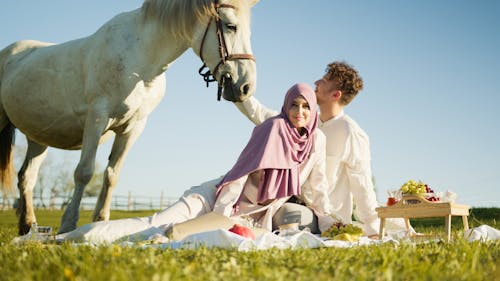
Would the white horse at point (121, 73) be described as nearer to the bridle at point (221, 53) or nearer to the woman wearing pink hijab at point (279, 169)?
the bridle at point (221, 53)

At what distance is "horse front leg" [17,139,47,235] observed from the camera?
722 cm

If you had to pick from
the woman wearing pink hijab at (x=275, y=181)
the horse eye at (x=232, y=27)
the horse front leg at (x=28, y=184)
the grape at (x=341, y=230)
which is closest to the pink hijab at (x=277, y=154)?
the woman wearing pink hijab at (x=275, y=181)

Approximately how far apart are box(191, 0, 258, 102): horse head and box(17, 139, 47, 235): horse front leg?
12.5 feet

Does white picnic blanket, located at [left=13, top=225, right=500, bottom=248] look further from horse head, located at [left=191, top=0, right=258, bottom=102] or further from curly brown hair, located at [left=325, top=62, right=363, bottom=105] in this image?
curly brown hair, located at [left=325, top=62, right=363, bottom=105]

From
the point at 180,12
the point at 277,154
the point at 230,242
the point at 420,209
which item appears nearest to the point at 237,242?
the point at 230,242

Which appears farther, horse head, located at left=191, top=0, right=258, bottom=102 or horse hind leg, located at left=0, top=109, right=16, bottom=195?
horse hind leg, located at left=0, top=109, right=16, bottom=195

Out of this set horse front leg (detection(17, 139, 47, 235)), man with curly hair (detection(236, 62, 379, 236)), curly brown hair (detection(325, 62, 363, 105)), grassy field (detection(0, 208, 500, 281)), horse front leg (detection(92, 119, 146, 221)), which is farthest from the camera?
horse front leg (detection(17, 139, 47, 235))

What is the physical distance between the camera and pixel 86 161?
5.32m

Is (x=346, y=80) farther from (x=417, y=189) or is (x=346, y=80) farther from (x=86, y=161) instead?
(x=86, y=161)

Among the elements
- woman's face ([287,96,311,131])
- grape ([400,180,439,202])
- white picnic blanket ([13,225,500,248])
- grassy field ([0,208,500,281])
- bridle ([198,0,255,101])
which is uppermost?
bridle ([198,0,255,101])

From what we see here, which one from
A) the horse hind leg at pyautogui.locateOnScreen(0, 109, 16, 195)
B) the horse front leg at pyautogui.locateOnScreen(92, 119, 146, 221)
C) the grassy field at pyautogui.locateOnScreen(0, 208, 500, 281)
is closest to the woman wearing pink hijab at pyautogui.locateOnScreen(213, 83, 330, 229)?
the horse front leg at pyautogui.locateOnScreen(92, 119, 146, 221)

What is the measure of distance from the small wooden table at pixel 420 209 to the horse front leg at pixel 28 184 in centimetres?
491

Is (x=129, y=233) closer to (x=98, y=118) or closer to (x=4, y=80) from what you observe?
(x=98, y=118)

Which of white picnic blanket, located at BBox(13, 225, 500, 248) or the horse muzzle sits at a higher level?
the horse muzzle
